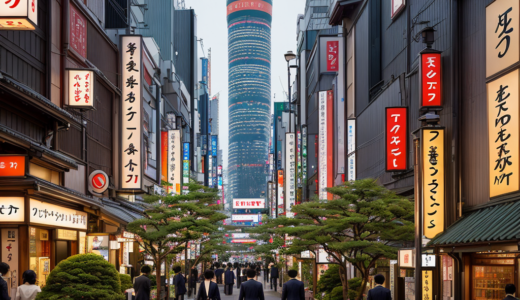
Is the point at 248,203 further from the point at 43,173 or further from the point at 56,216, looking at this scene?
the point at 56,216

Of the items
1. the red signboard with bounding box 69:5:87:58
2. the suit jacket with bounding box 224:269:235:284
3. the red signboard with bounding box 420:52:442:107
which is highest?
the red signboard with bounding box 69:5:87:58

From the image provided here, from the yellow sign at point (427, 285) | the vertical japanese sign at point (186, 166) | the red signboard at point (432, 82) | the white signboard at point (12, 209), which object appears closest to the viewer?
the yellow sign at point (427, 285)

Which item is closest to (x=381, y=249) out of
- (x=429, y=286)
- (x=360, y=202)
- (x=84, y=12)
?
(x=360, y=202)

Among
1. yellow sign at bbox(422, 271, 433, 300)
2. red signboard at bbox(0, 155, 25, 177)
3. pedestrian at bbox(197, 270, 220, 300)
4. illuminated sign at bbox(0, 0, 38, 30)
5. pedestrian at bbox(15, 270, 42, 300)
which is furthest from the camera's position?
yellow sign at bbox(422, 271, 433, 300)

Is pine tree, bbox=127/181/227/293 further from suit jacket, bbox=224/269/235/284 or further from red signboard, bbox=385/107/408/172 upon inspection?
red signboard, bbox=385/107/408/172

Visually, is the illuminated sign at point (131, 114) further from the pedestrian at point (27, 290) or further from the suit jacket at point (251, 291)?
the pedestrian at point (27, 290)

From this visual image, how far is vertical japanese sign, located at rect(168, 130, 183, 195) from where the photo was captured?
160 ft

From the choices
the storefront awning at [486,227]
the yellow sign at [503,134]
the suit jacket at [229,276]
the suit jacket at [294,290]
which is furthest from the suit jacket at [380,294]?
the suit jacket at [229,276]

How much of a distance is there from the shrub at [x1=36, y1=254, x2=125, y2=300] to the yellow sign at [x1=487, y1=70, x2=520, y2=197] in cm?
885

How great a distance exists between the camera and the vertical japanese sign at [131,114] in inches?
1174

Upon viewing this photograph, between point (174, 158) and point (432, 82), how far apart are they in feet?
106

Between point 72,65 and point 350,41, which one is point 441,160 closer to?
point 72,65

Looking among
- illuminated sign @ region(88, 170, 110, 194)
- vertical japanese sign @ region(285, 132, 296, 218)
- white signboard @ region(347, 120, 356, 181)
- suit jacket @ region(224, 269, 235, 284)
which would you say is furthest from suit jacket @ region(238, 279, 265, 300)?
vertical japanese sign @ region(285, 132, 296, 218)

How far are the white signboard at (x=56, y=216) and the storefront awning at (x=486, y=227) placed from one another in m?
10.5
